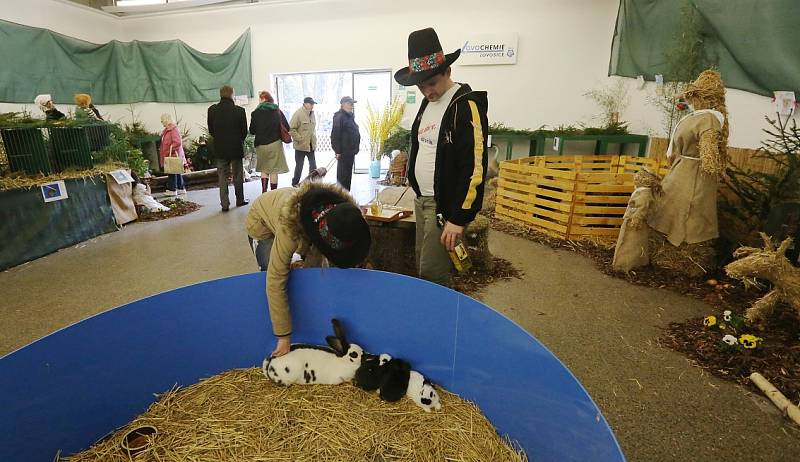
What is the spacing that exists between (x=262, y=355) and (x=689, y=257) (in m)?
3.11

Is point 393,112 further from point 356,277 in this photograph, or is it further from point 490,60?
point 356,277

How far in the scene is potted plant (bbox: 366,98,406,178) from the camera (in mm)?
7570

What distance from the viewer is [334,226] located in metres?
1.35

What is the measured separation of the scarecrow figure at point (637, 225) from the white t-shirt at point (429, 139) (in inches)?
75.5

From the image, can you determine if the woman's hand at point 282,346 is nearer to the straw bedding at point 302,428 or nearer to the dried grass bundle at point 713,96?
the straw bedding at point 302,428

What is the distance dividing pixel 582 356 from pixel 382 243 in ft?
4.57

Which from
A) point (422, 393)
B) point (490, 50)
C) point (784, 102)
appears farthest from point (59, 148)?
point (784, 102)

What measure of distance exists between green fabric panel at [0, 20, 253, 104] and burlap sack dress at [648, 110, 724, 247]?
777 cm

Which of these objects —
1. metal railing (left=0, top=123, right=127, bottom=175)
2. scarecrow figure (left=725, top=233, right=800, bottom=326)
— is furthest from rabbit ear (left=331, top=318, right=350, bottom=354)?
metal railing (left=0, top=123, right=127, bottom=175)

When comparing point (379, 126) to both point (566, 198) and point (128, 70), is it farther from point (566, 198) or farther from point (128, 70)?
point (128, 70)

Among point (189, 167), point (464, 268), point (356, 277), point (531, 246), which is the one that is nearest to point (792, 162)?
point (531, 246)

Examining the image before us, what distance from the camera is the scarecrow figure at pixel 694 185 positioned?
267 centimetres

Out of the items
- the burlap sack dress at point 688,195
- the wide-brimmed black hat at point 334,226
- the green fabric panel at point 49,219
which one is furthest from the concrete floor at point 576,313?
the wide-brimmed black hat at point 334,226

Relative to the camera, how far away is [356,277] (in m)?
1.58
